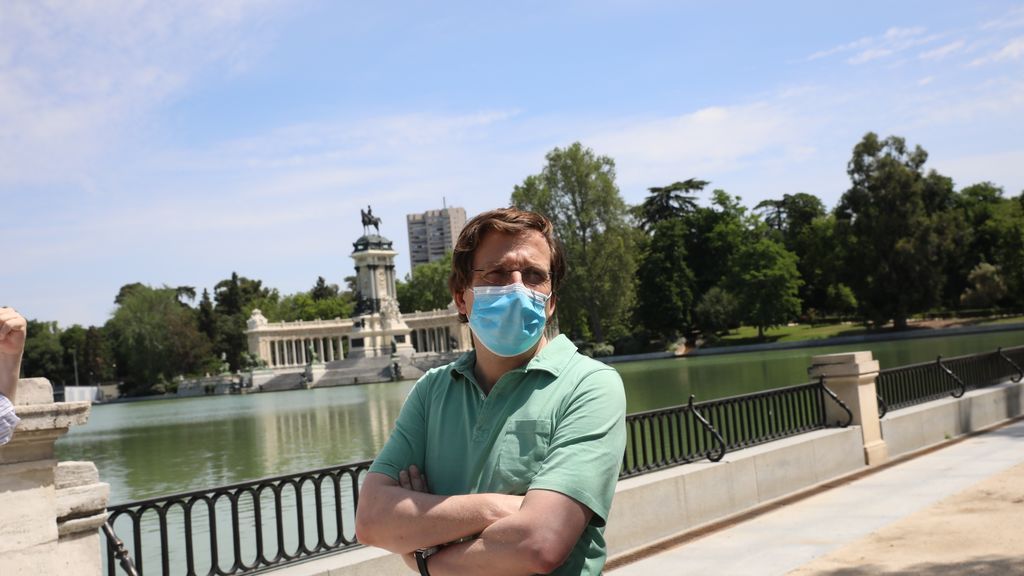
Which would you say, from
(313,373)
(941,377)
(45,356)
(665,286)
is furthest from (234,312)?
(941,377)

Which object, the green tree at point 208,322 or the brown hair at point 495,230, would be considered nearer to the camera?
the brown hair at point 495,230

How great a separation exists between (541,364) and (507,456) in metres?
0.26

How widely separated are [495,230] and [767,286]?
64.3m

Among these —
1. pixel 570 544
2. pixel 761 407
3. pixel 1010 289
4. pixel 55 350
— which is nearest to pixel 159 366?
pixel 55 350

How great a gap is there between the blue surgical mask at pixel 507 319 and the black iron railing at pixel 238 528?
3.08m

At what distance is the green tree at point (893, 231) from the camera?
5525 cm

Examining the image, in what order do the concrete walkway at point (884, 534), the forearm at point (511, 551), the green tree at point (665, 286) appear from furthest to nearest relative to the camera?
1. the green tree at point (665, 286)
2. the concrete walkway at point (884, 534)
3. the forearm at point (511, 551)

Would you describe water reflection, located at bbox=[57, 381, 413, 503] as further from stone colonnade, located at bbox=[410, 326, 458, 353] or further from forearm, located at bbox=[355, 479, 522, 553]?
stone colonnade, located at bbox=[410, 326, 458, 353]

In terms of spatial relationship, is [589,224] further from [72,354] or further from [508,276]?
[72,354]

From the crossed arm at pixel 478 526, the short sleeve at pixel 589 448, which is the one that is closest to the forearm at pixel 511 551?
the crossed arm at pixel 478 526

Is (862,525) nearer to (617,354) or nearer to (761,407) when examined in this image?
(761,407)

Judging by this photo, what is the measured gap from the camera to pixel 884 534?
6.82 m

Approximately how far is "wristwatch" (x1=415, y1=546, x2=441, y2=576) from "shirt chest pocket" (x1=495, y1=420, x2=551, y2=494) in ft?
0.84

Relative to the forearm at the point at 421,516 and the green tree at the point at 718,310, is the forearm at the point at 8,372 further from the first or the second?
the green tree at the point at 718,310
